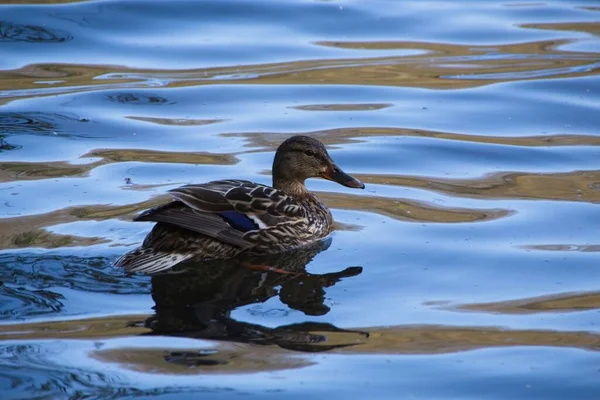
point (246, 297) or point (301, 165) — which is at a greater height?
point (301, 165)

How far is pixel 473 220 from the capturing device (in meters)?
8.83

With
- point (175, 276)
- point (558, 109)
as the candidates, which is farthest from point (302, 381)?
point (558, 109)

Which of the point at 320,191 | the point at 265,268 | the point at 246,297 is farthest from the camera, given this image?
the point at 320,191

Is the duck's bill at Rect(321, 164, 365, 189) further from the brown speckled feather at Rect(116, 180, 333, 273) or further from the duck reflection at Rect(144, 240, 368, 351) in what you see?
the duck reflection at Rect(144, 240, 368, 351)

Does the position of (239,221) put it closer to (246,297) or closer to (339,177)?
(246,297)

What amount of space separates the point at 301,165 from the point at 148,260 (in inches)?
75.4

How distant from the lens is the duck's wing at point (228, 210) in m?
7.89

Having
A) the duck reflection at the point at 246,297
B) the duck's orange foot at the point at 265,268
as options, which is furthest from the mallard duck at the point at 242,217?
the duck's orange foot at the point at 265,268

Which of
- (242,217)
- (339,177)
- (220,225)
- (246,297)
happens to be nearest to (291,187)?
(339,177)

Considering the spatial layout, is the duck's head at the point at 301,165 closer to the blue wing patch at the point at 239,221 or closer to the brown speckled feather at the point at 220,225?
the brown speckled feather at the point at 220,225

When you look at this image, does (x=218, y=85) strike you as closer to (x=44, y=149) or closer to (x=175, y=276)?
(x=44, y=149)

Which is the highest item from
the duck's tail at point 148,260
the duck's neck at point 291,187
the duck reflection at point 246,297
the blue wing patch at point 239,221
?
the duck's neck at point 291,187

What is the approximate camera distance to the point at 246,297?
725 cm

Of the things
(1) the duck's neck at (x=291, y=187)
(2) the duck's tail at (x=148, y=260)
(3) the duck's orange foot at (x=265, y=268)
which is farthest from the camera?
(1) the duck's neck at (x=291, y=187)
